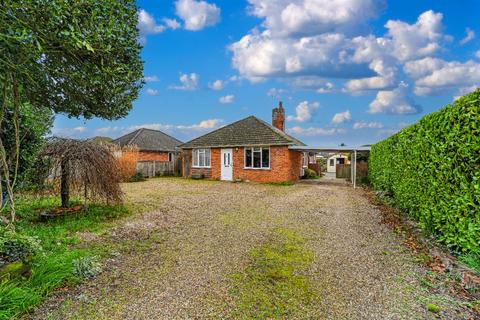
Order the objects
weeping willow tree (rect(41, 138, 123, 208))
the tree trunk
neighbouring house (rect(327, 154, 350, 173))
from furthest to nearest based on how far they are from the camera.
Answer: neighbouring house (rect(327, 154, 350, 173)) < the tree trunk < weeping willow tree (rect(41, 138, 123, 208))

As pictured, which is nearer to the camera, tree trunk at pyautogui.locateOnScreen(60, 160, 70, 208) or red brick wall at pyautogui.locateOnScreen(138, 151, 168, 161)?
tree trunk at pyautogui.locateOnScreen(60, 160, 70, 208)

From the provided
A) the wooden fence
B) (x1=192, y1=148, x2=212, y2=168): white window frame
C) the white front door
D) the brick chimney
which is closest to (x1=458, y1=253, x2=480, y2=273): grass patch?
the white front door

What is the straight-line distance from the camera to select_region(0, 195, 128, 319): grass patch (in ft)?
9.61

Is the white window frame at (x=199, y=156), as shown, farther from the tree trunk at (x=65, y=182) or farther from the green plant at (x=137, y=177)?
the tree trunk at (x=65, y=182)

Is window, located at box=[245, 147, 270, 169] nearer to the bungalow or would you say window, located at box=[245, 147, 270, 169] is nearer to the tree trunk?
the bungalow

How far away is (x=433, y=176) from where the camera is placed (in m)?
5.14

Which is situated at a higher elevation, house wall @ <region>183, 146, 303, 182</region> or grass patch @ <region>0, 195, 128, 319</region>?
house wall @ <region>183, 146, 303, 182</region>

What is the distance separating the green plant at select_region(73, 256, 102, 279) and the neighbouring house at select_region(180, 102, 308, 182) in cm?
1372

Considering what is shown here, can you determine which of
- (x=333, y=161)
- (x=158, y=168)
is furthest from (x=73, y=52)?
(x=333, y=161)

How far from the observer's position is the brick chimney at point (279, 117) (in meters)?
23.6

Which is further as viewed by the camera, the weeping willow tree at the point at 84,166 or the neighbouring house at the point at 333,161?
the neighbouring house at the point at 333,161

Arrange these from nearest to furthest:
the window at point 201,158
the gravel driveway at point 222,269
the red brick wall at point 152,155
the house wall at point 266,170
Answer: the gravel driveway at point 222,269, the house wall at point 266,170, the window at point 201,158, the red brick wall at point 152,155

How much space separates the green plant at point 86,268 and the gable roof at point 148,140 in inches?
847

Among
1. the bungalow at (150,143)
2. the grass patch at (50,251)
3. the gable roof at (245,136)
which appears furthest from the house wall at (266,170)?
the grass patch at (50,251)
